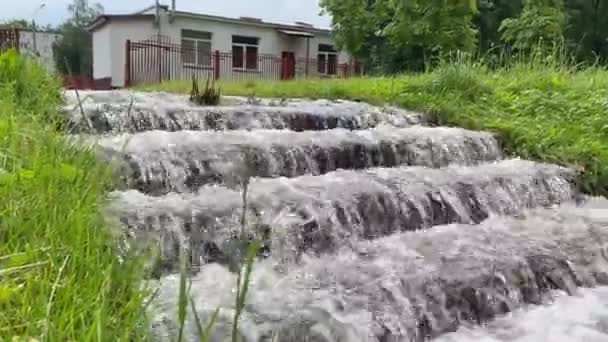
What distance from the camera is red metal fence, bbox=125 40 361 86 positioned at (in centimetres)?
1648

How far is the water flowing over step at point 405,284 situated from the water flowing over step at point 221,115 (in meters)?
1.98

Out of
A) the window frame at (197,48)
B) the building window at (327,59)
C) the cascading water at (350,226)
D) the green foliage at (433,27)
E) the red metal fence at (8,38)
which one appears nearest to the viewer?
the cascading water at (350,226)

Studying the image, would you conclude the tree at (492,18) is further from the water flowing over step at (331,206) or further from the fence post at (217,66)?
the water flowing over step at (331,206)

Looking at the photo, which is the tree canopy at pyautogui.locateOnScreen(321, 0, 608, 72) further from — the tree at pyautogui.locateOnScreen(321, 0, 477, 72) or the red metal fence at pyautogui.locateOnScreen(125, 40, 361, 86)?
the red metal fence at pyautogui.locateOnScreen(125, 40, 361, 86)

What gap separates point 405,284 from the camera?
8.76 ft

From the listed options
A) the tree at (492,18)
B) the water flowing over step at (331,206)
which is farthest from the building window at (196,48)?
the water flowing over step at (331,206)

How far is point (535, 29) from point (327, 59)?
14.3 metres

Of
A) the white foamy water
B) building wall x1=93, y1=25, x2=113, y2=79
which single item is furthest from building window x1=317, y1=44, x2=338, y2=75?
the white foamy water

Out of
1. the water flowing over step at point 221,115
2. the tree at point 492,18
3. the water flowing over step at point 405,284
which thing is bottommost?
the water flowing over step at point 405,284

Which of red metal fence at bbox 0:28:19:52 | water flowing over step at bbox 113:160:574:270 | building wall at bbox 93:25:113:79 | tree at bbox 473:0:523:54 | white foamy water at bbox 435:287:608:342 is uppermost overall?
tree at bbox 473:0:523:54

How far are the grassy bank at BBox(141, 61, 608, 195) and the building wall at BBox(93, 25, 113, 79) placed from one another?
1358cm

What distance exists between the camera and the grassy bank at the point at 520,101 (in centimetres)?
560

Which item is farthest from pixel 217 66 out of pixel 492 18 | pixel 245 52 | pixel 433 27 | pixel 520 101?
pixel 520 101

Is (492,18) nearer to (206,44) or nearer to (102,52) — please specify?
(206,44)
